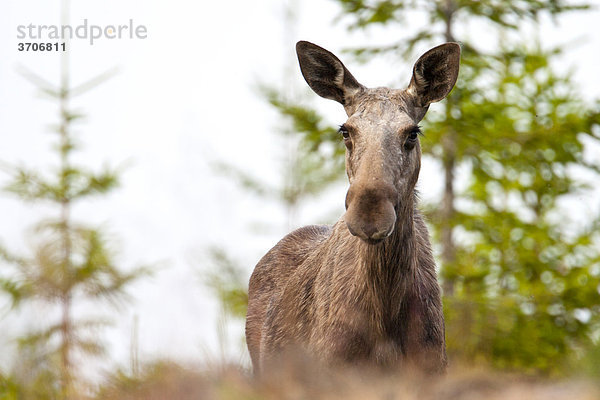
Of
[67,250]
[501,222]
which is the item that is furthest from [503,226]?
[67,250]

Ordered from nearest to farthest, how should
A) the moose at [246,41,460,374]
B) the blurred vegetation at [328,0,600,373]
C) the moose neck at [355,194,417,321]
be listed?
the moose at [246,41,460,374]
the moose neck at [355,194,417,321]
the blurred vegetation at [328,0,600,373]

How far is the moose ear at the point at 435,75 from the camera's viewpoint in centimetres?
600

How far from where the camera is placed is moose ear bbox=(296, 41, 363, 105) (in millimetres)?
6074

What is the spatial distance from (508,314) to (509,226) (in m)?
2.02

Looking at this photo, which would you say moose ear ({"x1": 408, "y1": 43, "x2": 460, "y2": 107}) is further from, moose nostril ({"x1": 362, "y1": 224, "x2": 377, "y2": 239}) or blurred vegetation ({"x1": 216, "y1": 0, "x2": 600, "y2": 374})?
blurred vegetation ({"x1": 216, "y1": 0, "x2": 600, "y2": 374})

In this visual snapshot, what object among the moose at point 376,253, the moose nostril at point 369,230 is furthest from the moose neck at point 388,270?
the moose nostril at point 369,230

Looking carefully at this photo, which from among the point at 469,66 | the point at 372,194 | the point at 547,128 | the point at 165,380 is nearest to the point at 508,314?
the point at 547,128

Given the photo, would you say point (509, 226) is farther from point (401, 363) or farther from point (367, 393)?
point (367, 393)

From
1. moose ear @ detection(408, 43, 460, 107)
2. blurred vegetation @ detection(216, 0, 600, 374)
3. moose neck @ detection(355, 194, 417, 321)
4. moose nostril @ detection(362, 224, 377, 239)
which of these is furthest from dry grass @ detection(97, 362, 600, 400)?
blurred vegetation @ detection(216, 0, 600, 374)

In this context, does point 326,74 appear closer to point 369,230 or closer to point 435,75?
point 435,75

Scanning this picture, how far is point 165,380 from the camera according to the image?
3123 mm

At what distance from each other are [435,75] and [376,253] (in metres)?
1.67

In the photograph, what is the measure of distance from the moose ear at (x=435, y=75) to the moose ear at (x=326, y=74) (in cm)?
48

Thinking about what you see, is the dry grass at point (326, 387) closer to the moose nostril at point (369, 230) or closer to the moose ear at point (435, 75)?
the moose nostril at point (369, 230)
